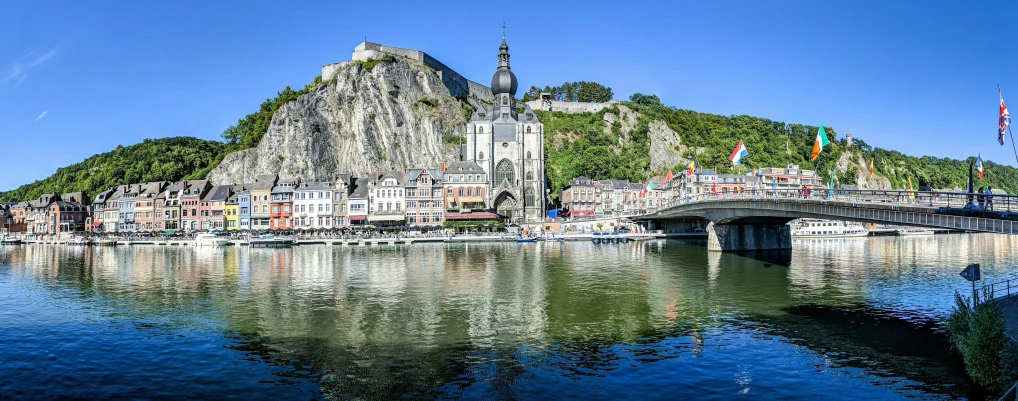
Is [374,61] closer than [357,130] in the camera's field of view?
No

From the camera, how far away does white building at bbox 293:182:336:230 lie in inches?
4013

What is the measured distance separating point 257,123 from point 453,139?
41715 mm

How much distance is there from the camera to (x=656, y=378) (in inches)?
811

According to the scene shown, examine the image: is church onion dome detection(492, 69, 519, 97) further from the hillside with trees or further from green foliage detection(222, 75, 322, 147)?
green foliage detection(222, 75, 322, 147)

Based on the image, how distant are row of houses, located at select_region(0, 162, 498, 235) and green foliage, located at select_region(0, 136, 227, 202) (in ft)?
47.2

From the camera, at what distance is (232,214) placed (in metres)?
107

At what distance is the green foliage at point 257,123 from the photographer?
134625mm

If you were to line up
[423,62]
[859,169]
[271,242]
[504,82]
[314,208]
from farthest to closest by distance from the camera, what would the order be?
[859,169] < [423,62] < [504,82] < [314,208] < [271,242]

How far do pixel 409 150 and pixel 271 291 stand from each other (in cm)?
A: 9253

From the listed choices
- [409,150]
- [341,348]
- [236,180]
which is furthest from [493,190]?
[341,348]

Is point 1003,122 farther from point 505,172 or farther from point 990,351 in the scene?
point 505,172

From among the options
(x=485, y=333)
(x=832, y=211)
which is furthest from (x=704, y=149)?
(x=485, y=333)

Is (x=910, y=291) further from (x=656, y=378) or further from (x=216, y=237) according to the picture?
(x=216, y=237)

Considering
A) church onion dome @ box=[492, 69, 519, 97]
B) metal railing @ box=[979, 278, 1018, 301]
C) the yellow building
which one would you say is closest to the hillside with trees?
church onion dome @ box=[492, 69, 519, 97]
